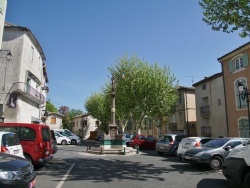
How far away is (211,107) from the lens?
1169 inches

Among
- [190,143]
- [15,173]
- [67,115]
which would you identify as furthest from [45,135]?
[67,115]

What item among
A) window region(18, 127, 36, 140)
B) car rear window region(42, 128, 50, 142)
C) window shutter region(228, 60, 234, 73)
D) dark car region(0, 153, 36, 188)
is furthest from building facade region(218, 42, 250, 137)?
dark car region(0, 153, 36, 188)

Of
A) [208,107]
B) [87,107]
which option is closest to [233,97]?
[208,107]

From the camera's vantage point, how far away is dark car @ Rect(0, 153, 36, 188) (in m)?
4.82

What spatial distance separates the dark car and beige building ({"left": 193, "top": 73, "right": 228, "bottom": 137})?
2454cm

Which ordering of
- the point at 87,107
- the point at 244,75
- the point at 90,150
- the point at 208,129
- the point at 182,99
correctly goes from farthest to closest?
the point at 87,107 → the point at 182,99 → the point at 208,129 → the point at 244,75 → the point at 90,150

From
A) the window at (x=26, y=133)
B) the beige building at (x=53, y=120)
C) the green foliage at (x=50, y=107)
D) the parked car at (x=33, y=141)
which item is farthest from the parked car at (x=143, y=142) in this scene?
the green foliage at (x=50, y=107)

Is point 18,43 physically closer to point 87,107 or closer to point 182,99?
point 182,99

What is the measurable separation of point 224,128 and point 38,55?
21.9 metres

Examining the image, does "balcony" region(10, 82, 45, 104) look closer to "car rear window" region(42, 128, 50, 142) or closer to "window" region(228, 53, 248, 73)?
"car rear window" region(42, 128, 50, 142)

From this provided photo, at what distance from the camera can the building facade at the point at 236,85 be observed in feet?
79.0

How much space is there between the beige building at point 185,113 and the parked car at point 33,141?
26679 millimetres

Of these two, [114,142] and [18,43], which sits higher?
[18,43]

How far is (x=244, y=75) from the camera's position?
24.4m
